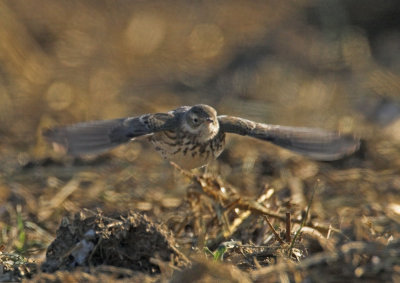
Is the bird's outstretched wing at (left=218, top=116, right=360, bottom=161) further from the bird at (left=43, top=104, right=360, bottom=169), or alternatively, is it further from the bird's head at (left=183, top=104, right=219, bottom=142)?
the bird's head at (left=183, top=104, right=219, bottom=142)

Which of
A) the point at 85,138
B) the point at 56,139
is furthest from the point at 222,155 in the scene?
the point at 56,139

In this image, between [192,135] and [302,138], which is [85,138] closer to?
[192,135]

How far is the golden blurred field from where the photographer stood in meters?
4.81

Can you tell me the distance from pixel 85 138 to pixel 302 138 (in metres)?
2.05

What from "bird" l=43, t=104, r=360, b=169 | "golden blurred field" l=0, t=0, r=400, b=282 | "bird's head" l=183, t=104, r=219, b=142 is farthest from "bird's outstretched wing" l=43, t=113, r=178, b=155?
"golden blurred field" l=0, t=0, r=400, b=282

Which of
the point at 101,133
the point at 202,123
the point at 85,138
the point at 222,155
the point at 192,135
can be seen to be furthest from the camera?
the point at 222,155

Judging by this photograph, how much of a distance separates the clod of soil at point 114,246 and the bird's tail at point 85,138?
1449mm

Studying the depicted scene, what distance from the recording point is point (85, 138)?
652 centimetres

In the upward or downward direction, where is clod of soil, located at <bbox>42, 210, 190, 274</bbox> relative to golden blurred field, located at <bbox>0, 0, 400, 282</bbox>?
upward

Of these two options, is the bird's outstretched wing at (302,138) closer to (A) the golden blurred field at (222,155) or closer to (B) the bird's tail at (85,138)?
(A) the golden blurred field at (222,155)

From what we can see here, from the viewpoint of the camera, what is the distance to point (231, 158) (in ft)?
31.7

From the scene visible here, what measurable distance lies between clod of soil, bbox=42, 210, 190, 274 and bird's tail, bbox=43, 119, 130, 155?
1449 mm

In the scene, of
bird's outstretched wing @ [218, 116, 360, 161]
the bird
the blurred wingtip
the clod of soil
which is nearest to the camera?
the clod of soil

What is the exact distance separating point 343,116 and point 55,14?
23.7 feet
